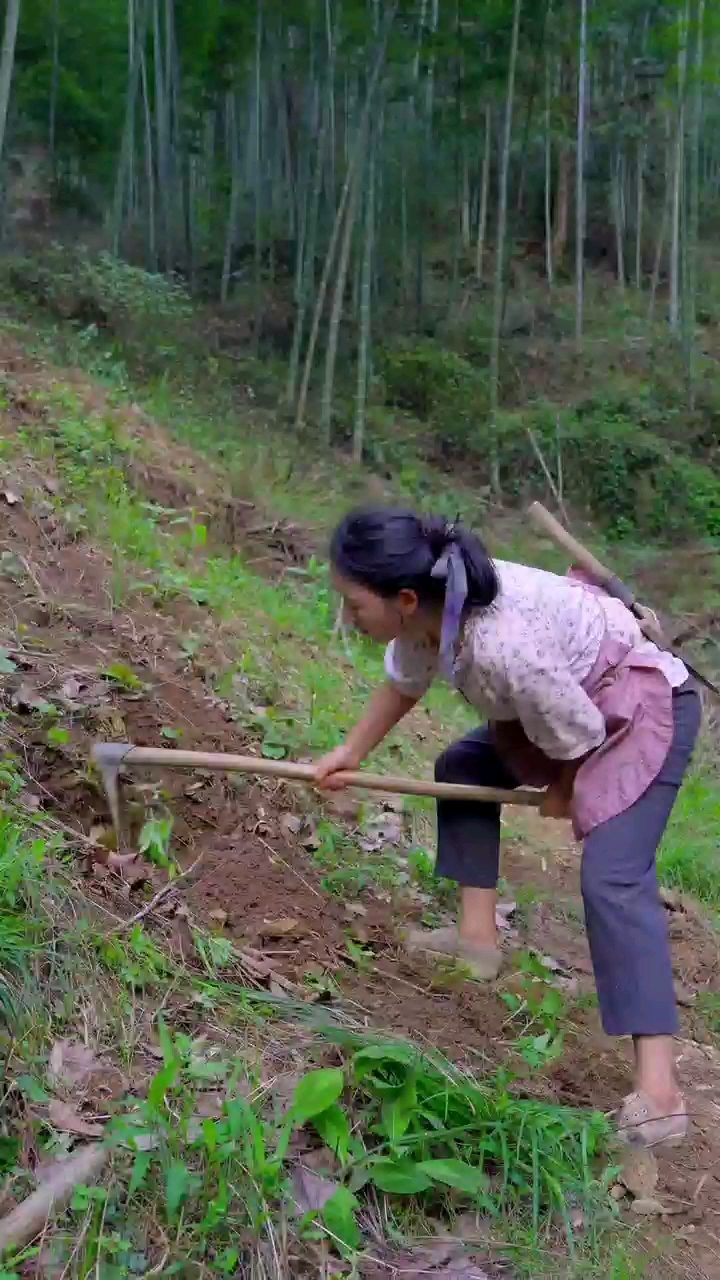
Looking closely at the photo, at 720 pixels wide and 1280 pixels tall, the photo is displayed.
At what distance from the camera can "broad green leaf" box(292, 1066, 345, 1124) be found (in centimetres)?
212

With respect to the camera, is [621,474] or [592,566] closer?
[592,566]

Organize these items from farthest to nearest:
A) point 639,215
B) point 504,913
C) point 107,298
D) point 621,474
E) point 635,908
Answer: point 639,215, point 621,474, point 107,298, point 504,913, point 635,908

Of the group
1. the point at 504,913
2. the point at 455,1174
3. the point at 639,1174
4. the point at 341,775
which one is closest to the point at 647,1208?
the point at 639,1174

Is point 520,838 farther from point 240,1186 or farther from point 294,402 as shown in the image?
point 294,402

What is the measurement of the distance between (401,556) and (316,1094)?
3.60 feet

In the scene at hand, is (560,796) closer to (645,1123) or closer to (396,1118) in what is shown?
(645,1123)

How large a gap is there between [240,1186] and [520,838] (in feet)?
8.58

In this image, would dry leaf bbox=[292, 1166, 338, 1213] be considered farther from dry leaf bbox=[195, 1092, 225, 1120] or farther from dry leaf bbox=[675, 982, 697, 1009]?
dry leaf bbox=[675, 982, 697, 1009]

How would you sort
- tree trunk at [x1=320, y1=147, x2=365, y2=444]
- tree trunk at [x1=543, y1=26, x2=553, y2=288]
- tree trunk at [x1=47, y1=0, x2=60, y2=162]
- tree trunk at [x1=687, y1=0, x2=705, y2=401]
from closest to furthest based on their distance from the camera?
tree trunk at [x1=320, y1=147, x2=365, y2=444] → tree trunk at [x1=687, y1=0, x2=705, y2=401] → tree trunk at [x1=47, y1=0, x2=60, y2=162] → tree trunk at [x1=543, y1=26, x2=553, y2=288]

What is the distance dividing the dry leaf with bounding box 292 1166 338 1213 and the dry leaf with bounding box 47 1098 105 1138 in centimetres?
38

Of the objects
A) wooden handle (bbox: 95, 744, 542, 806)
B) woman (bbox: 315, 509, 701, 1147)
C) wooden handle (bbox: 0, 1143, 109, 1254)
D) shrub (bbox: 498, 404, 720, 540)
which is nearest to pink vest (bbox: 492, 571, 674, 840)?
woman (bbox: 315, 509, 701, 1147)

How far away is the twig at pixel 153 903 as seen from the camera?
8.41 feet

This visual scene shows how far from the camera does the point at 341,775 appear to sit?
282 centimetres

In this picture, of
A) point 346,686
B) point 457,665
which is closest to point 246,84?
point 346,686
